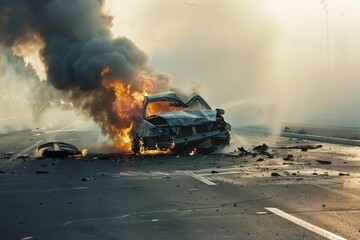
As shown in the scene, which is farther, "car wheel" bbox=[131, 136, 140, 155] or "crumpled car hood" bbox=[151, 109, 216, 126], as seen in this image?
"car wheel" bbox=[131, 136, 140, 155]

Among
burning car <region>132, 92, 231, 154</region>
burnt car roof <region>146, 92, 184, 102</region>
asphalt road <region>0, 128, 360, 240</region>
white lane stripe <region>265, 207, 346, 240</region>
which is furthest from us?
burnt car roof <region>146, 92, 184, 102</region>

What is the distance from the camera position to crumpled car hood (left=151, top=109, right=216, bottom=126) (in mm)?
15812

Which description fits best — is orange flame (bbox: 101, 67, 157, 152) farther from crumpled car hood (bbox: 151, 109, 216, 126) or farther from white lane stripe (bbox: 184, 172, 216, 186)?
white lane stripe (bbox: 184, 172, 216, 186)

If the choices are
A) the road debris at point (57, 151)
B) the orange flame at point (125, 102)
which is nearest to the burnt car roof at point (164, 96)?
the orange flame at point (125, 102)

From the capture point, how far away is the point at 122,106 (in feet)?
64.4

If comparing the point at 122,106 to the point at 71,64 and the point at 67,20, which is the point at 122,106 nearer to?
the point at 71,64

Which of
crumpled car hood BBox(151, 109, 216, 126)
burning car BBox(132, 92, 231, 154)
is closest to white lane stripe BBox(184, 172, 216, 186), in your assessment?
burning car BBox(132, 92, 231, 154)

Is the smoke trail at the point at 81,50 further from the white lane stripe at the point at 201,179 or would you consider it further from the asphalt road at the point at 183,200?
the white lane stripe at the point at 201,179

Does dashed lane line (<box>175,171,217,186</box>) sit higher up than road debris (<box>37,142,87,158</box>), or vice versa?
road debris (<box>37,142,87,158</box>)

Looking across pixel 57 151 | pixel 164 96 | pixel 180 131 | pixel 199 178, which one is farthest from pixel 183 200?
pixel 57 151

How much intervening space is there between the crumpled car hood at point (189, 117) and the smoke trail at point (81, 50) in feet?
10.6

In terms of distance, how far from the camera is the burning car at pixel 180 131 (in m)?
15.7

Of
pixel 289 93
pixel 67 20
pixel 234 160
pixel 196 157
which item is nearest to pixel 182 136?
pixel 196 157

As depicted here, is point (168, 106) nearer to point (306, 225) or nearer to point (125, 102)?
point (125, 102)
